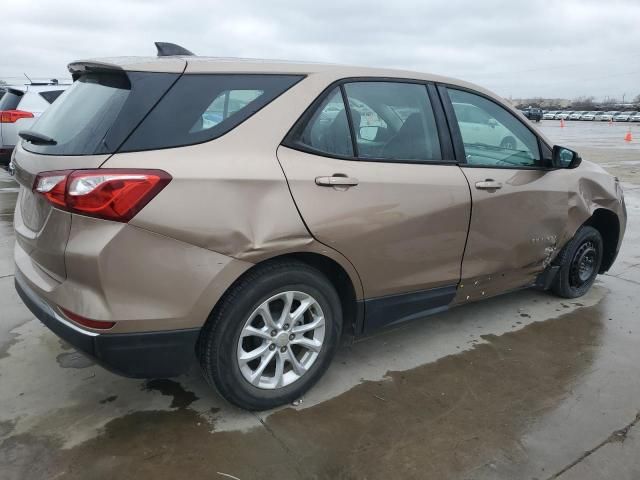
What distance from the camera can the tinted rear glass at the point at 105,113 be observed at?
7.25 ft

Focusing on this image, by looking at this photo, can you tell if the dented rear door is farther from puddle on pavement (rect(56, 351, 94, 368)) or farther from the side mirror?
puddle on pavement (rect(56, 351, 94, 368))

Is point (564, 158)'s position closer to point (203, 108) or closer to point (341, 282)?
point (341, 282)

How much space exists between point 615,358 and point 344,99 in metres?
2.39

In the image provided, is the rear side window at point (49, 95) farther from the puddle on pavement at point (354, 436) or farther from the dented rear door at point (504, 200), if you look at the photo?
the dented rear door at point (504, 200)

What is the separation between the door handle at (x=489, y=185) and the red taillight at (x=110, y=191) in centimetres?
195

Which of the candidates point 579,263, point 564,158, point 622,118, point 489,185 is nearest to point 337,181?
point 489,185

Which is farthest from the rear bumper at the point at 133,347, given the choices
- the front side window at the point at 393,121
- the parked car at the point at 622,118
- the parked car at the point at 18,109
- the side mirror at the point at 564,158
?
the parked car at the point at 622,118

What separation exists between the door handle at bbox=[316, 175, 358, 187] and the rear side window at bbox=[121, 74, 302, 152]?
45 centimetres

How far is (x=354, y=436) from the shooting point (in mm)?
2518

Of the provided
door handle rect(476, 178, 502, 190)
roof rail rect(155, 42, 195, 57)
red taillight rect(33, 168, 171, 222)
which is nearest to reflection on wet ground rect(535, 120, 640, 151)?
door handle rect(476, 178, 502, 190)

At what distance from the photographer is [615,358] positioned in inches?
132

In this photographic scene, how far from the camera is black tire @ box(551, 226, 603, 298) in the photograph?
412 cm

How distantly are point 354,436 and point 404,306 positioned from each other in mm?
854

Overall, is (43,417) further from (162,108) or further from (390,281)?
(390,281)
